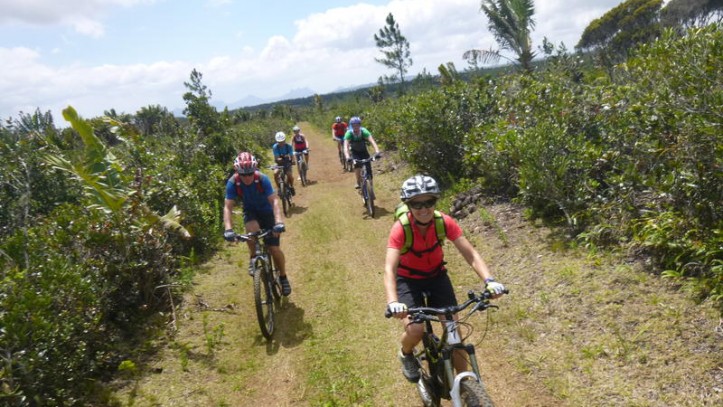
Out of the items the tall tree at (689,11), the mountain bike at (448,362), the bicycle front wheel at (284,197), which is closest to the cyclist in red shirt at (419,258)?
the mountain bike at (448,362)

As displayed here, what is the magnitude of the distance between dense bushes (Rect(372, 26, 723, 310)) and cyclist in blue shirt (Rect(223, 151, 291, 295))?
5.29m

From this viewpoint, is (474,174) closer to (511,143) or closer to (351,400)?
(511,143)

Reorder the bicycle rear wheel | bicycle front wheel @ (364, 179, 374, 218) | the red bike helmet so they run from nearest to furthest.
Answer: the bicycle rear wheel, the red bike helmet, bicycle front wheel @ (364, 179, 374, 218)

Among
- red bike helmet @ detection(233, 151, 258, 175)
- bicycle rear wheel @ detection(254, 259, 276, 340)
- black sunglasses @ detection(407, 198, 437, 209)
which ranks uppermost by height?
red bike helmet @ detection(233, 151, 258, 175)

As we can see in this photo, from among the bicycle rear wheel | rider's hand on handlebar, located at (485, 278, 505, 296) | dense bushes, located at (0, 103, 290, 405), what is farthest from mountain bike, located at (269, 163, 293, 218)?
rider's hand on handlebar, located at (485, 278, 505, 296)

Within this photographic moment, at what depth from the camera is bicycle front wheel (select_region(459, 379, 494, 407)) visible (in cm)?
348

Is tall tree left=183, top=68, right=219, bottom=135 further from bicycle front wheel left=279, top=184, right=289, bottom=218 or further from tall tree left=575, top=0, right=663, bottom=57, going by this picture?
tall tree left=575, top=0, right=663, bottom=57

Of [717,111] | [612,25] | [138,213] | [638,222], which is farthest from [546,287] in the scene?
[612,25]

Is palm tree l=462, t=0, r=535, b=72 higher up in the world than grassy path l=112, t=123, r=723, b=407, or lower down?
higher up

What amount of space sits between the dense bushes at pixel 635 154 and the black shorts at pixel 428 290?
3.39m

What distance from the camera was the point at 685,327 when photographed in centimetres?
515

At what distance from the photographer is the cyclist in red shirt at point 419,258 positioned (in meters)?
4.44

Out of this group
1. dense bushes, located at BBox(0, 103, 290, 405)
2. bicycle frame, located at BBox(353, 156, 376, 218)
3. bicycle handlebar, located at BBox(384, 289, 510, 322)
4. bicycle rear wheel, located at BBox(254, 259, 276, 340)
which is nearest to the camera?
bicycle handlebar, located at BBox(384, 289, 510, 322)

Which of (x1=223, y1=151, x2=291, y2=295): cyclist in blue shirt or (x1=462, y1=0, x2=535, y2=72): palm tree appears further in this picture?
(x1=462, y1=0, x2=535, y2=72): palm tree
